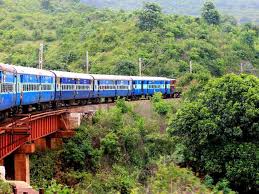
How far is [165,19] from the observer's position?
99438 mm

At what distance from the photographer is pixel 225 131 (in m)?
39.8

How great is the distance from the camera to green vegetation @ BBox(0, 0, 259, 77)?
275 feet

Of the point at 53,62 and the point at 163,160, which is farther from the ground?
the point at 53,62

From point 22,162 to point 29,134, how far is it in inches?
183

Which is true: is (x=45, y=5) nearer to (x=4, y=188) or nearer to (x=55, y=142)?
(x=55, y=142)

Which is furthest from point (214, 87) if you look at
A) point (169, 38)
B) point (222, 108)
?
point (169, 38)

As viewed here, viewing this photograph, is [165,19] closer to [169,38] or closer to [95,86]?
[169,38]

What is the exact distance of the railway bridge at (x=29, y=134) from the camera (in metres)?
25.7

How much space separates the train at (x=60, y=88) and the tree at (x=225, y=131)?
8341 mm

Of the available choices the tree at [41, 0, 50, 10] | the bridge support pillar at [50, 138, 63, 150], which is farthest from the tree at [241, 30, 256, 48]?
the bridge support pillar at [50, 138, 63, 150]

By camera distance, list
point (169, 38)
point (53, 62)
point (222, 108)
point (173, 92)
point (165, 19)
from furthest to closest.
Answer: point (165, 19) → point (169, 38) → point (53, 62) → point (173, 92) → point (222, 108)

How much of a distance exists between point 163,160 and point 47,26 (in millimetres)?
77073

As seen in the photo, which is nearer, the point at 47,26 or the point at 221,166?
the point at 221,166

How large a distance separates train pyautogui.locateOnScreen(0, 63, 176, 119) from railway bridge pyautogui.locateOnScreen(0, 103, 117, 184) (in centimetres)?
106
